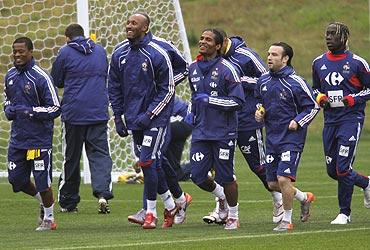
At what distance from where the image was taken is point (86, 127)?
62.5ft

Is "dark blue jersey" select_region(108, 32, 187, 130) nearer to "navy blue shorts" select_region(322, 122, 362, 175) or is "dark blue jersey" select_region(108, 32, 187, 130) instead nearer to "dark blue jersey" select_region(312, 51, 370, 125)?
"dark blue jersey" select_region(312, 51, 370, 125)

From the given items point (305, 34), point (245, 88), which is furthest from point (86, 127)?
point (305, 34)

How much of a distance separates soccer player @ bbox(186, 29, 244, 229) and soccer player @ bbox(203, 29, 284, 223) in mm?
744

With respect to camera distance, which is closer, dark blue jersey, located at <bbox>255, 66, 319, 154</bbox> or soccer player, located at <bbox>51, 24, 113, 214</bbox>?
dark blue jersey, located at <bbox>255, 66, 319, 154</bbox>

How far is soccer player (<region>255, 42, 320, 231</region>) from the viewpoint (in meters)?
15.7

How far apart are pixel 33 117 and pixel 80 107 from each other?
260 centimetres

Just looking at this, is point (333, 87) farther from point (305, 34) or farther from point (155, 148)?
point (305, 34)

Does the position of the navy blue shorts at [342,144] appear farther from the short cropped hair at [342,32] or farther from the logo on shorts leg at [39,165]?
the logo on shorts leg at [39,165]

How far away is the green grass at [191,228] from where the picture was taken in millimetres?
14328

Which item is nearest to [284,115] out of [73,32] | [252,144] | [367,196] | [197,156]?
[197,156]

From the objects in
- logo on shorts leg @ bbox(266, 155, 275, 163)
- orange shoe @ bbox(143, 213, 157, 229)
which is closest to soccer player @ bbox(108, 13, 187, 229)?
orange shoe @ bbox(143, 213, 157, 229)

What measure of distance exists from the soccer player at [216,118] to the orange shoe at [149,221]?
2.14ft

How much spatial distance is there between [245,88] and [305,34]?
93.9 ft

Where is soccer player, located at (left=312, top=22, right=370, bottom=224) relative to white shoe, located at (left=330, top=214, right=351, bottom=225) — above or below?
above
